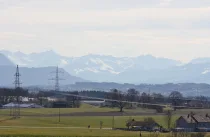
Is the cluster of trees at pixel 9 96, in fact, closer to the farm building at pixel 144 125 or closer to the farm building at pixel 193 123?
the farm building at pixel 193 123

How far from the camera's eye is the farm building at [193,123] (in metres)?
86.1

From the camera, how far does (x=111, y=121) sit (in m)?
90.9

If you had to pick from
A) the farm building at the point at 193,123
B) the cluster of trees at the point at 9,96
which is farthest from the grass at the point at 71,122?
the cluster of trees at the point at 9,96

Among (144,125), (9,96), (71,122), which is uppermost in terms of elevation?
(9,96)

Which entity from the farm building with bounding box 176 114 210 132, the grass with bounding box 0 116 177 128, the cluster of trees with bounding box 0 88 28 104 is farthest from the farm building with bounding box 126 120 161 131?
the cluster of trees with bounding box 0 88 28 104

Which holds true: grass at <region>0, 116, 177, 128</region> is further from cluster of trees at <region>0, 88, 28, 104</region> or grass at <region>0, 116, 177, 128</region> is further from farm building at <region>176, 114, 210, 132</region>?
cluster of trees at <region>0, 88, 28, 104</region>

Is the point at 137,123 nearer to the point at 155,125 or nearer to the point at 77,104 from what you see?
the point at 155,125

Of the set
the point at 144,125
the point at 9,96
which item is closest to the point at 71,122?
the point at 144,125

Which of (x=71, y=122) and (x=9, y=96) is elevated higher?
(x=9, y=96)

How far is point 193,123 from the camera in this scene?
3467 inches

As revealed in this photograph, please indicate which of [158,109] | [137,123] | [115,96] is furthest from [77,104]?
[137,123]

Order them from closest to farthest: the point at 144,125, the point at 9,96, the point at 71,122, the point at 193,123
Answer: the point at 144,125, the point at 71,122, the point at 193,123, the point at 9,96

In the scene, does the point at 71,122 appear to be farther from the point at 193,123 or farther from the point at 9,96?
the point at 9,96

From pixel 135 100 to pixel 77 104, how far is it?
60.3ft
